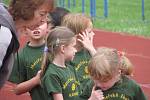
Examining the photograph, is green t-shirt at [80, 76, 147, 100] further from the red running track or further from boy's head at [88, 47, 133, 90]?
the red running track

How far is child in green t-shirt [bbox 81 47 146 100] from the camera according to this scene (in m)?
3.73

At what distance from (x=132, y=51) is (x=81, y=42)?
6415 millimetres

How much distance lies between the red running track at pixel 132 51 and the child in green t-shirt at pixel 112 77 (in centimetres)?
325

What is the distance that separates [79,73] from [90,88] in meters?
0.63

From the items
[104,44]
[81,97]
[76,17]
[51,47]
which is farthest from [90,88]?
[104,44]

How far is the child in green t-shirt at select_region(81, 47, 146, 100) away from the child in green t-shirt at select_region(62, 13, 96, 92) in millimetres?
543

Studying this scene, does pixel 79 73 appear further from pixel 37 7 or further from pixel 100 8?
pixel 100 8

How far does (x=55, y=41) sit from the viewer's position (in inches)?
163

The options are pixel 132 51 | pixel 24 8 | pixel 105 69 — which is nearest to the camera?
pixel 24 8

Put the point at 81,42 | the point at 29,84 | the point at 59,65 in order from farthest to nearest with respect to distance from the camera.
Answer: the point at 81,42, the point at 29,84, the point at 59,65

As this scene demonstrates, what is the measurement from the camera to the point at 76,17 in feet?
14.9

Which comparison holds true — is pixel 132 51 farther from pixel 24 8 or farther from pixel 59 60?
pixel 24 8

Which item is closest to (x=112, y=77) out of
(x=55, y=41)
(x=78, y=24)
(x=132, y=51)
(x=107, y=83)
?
(x=107, y=83)

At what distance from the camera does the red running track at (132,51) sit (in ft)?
24.3
